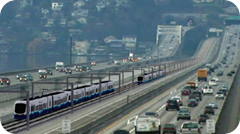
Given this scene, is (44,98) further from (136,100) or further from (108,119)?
(136,100)

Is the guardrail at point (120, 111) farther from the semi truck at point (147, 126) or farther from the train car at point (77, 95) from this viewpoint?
the train car at point (77, 95)

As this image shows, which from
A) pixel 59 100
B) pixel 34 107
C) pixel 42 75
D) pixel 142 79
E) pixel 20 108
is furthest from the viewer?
pixel 42 75

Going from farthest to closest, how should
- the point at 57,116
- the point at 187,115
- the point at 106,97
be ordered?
the point at 106,97 → the point at 187,115 → the point at 57,116

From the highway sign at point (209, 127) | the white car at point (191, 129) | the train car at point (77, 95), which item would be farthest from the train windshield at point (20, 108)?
the highway sign at point (209, 127)

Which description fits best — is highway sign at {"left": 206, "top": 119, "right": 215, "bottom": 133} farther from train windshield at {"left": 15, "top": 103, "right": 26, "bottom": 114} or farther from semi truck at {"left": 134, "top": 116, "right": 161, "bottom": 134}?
train windshield at {"left": 15, "top": 103, "right": 26, "bottom": 114}

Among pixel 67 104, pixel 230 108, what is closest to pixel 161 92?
pixel 230 108

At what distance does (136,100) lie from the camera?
244 ft

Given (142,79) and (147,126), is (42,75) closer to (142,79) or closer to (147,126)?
(142,79)

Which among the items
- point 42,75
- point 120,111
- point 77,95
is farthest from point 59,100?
point 42,75

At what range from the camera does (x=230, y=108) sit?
71.2 m

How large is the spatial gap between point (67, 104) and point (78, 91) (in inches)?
235

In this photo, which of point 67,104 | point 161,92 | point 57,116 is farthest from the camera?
point 161,92

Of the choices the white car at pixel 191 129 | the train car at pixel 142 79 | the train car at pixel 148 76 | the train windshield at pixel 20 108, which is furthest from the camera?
the train car at pixel 148 76

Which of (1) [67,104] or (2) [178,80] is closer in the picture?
(1) [67,104]
